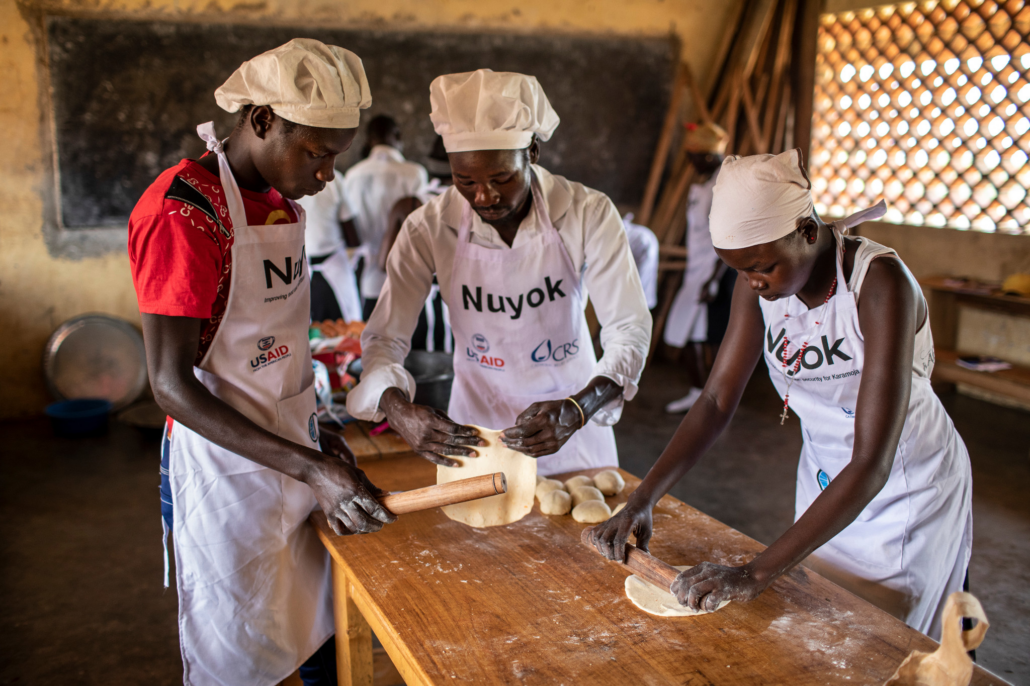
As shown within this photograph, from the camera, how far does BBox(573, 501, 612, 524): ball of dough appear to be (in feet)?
5.19

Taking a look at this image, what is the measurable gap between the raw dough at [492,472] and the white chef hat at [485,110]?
25.4 inches

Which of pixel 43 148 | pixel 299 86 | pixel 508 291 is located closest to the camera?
pixel 299 86

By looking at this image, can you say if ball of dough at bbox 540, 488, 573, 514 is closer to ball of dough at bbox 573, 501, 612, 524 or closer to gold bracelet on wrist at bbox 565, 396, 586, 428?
ball of dough at bbox 573, 501, 612, 524

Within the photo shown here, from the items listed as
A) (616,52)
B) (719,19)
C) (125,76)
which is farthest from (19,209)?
(719,19)

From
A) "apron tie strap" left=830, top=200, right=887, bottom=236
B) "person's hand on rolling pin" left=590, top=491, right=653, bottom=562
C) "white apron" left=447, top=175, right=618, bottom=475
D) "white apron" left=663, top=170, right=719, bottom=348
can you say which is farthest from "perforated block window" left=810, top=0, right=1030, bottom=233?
"person's hand on rolling pin" left=590, top=491, right=653, bottom=562

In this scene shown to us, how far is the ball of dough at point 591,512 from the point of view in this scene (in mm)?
1583

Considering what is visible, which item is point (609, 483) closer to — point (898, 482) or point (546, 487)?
point (546, 487)

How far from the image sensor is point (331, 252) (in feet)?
13.8

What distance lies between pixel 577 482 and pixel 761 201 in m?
0.80

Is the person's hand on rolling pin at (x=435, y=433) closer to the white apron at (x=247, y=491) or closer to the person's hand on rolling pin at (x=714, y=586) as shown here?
the white apron at (x=247, y=491)

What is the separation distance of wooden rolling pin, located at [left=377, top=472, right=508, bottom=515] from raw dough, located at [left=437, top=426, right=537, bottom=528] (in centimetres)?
14

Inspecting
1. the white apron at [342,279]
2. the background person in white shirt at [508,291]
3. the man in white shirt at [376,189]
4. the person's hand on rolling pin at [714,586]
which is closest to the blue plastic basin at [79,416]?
the white apron at [342,279]

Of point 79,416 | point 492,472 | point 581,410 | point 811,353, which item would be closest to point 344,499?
point 492,472

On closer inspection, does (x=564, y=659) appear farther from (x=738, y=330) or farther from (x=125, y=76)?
(x=125, y=76)
